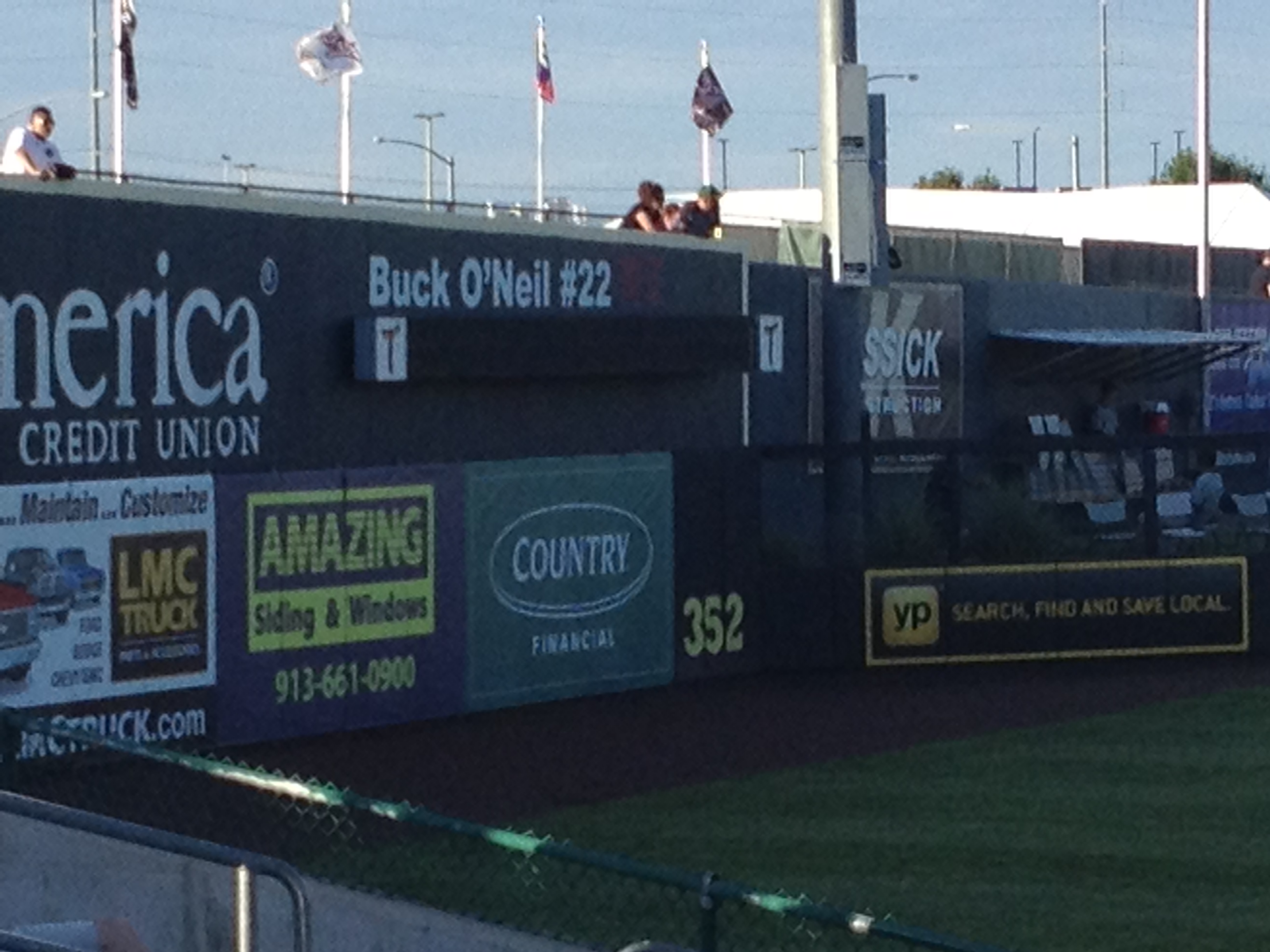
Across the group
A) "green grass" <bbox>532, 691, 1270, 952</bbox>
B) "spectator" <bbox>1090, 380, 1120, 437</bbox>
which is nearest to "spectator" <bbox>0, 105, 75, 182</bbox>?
"green grass" <bbox>532, 691, 1270, 952</bbox>

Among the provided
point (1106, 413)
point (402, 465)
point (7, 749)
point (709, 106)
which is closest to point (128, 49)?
point (709, 106)

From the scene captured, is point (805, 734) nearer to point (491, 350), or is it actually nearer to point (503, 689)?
point (503, 689)

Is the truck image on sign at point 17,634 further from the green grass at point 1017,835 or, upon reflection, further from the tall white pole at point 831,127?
the tall white pole at point 831,127

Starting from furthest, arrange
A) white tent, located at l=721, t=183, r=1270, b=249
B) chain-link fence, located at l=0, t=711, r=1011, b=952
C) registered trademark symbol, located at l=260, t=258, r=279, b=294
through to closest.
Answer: white tent, located at l=721, t=183, r=1270, b=249 < registered trademark symbol, located at l=260, t=258, r=279, b=294 < chain-link fence, located at l=0, t=711, r=1011, b=952

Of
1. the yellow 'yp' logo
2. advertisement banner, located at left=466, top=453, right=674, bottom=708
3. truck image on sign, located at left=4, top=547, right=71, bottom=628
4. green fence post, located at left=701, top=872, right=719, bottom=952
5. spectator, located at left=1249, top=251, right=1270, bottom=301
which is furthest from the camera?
spectator, located at left=1249, top=251, right=1270, bottom=301

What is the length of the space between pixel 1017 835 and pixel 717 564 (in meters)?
7.16

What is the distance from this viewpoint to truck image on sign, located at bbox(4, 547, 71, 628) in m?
13.1

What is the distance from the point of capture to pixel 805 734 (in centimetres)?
1600

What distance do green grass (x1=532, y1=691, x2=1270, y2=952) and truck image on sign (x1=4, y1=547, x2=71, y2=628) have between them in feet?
9.45

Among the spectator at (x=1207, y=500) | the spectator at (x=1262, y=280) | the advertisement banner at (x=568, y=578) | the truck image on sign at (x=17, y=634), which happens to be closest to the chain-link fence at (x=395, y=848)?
the truck image on sign at (x=17, y=634)

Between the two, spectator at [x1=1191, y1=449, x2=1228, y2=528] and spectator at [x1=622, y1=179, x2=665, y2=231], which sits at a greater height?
spectator at [x1=622, y1=179, x2=665, y2=231]

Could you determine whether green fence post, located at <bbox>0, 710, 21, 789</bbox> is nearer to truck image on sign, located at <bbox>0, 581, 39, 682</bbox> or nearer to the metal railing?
the metal railing

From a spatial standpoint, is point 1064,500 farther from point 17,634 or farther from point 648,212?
point 17,634

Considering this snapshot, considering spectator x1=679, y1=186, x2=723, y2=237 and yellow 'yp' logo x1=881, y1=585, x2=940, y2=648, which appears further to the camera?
spectator x1=679, y1=186, x2=723, y2=237
